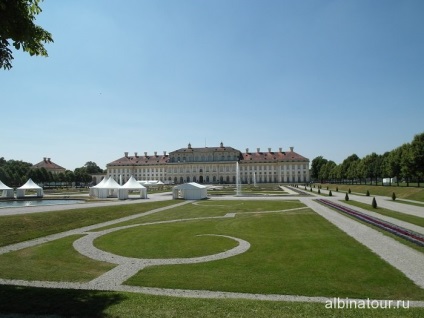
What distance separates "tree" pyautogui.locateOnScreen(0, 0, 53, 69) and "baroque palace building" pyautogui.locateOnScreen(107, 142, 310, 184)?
91973 millimetres

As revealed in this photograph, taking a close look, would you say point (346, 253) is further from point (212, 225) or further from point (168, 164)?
point (168, 164)

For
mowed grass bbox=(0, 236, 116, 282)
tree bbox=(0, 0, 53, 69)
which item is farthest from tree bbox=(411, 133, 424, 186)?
tree bbox=(0, 0, 53, 69)

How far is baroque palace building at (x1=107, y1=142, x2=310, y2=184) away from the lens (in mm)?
99688

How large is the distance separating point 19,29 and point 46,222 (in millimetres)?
12663

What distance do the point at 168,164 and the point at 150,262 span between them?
3837 inches

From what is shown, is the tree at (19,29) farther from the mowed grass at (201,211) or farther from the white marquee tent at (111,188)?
the white marquee tent at (111,188)

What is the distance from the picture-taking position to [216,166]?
4067 inches

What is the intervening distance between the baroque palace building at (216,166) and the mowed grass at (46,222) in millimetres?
78905

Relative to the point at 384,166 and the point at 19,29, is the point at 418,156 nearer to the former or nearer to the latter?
the point at 384,166

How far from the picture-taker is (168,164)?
106 meters

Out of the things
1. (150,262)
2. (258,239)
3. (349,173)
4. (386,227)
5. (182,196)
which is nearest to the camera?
(150,262)

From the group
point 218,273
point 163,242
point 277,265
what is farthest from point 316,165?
point 218,273

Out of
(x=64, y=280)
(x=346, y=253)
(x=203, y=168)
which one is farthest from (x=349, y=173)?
(x=64, y=280)

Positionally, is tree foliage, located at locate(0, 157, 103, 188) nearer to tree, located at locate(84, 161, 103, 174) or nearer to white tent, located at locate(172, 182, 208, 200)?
tree, located at locate(84, 161, 103, 174)
